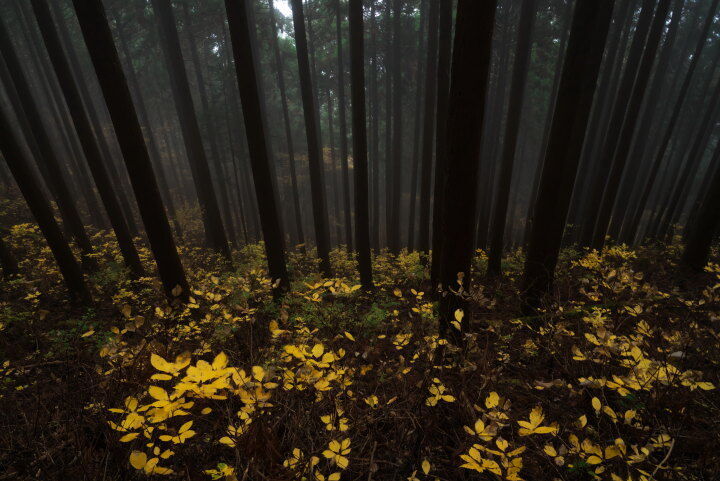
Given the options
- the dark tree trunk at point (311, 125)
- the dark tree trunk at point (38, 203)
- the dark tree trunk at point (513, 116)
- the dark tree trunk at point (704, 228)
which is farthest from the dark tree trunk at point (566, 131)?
the dark tree trunk at point (38, 203)

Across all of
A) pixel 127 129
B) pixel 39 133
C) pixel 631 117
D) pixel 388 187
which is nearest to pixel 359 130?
pixel 127 129

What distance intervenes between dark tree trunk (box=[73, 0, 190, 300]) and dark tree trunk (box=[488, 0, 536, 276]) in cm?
877

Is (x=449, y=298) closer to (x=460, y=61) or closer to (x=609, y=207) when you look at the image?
(x=460, y=61)

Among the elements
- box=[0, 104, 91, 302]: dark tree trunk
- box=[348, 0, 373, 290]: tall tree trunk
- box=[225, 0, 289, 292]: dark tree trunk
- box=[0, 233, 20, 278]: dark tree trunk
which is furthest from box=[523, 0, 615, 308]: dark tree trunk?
box=[0, 233, 20, 278]: dark tree trunk

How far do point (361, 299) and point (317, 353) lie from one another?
6.72 m

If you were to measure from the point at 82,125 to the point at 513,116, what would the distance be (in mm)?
11581

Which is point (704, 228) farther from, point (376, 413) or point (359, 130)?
point (376, 413)

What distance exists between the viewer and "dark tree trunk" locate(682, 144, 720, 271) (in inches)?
245

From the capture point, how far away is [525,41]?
25.1 ft

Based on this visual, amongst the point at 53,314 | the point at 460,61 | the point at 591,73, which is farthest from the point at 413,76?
the point at 53,314

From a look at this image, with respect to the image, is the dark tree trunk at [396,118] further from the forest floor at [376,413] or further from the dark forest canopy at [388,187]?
the forest floor at [376,413]

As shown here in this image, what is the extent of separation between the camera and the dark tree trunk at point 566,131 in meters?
4.17

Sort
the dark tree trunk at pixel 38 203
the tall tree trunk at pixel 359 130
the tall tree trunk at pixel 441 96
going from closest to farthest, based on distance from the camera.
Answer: the dark tree trunk at pixel 38 203 → the tall tree trunk at pixel 441 96 → the tall tree trunk at pixel 359 130

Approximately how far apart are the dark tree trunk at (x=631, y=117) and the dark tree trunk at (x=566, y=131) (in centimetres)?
465
